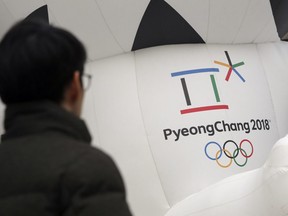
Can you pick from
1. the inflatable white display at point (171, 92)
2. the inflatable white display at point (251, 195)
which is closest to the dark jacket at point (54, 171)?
the inflatable white display at point (251, 195)

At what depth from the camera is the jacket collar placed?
0.62 meters

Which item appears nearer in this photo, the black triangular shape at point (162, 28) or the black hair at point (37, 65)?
the black hair at point (37, 65)

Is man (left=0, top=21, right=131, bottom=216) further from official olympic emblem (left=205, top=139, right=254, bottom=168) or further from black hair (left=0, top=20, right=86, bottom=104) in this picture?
official olympic emblem (left=205, top=139, right=254, bottom=168)

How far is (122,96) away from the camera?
255cm

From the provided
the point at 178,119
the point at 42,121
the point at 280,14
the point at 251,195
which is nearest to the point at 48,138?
the point at 42,121

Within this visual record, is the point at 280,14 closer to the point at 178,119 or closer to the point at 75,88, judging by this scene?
the point at 178,119

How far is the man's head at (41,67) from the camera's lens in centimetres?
64

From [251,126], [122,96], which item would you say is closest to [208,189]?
[251,126]

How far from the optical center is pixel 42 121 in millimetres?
625

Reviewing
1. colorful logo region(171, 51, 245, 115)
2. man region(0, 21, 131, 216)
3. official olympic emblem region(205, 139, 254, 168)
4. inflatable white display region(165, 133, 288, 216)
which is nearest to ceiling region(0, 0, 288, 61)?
colorful logo region(171, 51, 245, 115)

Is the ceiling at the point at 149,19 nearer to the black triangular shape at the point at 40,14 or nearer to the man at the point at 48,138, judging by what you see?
the black triangular shape at the point at 40,14

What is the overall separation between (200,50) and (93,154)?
2113 mm

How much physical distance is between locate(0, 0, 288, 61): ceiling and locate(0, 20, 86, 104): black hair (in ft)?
5.76

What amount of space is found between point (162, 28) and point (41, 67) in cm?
197
